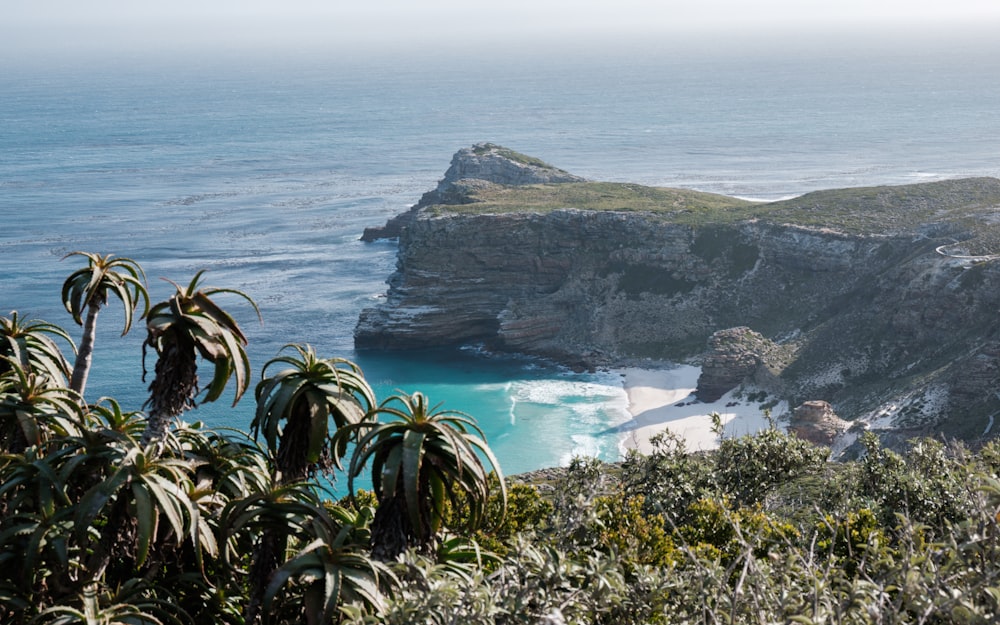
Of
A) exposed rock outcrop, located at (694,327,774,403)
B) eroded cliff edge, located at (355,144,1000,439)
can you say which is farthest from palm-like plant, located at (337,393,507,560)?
exposed rock outcrop, located at (694,327,774,403)

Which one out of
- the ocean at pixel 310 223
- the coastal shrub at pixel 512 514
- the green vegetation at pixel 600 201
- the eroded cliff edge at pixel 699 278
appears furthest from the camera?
the green vegetation at pixel 600 201

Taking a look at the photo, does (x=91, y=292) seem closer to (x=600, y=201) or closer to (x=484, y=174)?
(x=600, y=201)

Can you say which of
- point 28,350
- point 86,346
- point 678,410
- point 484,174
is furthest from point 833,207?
point 86,346

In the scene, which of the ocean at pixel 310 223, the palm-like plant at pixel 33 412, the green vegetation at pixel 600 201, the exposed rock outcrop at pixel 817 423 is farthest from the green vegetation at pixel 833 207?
the palm-like plant at pixel 33 412

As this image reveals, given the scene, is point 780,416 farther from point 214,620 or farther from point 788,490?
point 214,620

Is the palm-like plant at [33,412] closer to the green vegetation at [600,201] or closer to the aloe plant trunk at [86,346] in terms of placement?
the aloe plant trunk at [86,346]

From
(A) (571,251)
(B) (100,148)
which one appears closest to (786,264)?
(A) (571,251)

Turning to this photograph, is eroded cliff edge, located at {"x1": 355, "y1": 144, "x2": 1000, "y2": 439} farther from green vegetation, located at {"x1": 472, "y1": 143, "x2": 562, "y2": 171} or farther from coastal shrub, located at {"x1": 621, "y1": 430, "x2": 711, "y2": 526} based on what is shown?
coastal shrub, located at {"x1": 621, "y1": 430, "x2": 711, "y2": 526}
